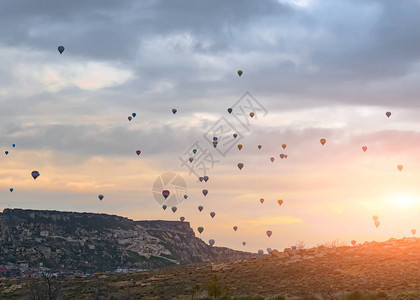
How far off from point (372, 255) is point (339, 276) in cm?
963

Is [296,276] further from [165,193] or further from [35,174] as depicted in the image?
[35,174]

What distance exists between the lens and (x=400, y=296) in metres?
43.9

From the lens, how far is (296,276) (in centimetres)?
6762

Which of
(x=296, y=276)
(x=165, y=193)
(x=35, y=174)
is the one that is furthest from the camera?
(x=165, y=193)

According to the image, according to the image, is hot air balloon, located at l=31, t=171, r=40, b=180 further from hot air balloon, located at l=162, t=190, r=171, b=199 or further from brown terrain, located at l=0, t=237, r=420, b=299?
brown terrain, located at l=0, t=237, r=420, b=299

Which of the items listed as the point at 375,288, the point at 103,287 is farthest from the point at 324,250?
the point at 103,287

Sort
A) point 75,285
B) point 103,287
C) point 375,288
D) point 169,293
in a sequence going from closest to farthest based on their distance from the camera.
Answer: point 375,288 < point 169,293 < point 103,287 < point 75,285

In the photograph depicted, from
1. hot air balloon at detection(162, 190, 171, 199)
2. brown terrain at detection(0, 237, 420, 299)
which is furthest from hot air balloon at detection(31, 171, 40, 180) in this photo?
brown terrain at detection(0, 237, 420, 299)

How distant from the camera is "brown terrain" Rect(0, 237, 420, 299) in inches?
2336

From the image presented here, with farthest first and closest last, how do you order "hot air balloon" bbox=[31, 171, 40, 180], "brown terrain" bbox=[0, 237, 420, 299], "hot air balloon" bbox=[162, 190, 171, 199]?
"hot air balloon" bbox=[162, 190, 171, 199] < "hot air balloon" bbox=[31, 171, 40, 180] < "brown terrain" bbox=[0, 237, 420, 299]

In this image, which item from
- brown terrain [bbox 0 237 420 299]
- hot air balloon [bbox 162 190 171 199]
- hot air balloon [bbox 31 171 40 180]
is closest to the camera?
brown terrain [bbox 0 237 420 299]

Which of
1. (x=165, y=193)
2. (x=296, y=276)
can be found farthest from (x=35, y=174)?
(x=296, y=276)

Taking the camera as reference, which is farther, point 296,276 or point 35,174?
point 35,174

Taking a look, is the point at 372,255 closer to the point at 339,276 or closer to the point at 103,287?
the point at 339,276
